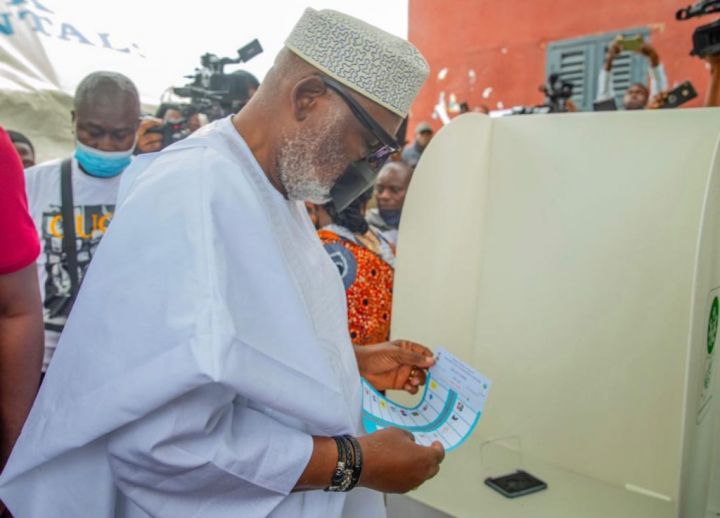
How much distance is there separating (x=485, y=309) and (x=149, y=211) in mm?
1151

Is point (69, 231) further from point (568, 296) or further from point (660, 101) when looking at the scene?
point (660, 101)

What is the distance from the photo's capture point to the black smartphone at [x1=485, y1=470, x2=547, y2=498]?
1442 millimetres

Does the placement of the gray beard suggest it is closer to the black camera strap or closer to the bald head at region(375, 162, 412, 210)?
→ the black camera strap

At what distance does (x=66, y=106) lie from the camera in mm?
3379

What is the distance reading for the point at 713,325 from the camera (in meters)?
1.19

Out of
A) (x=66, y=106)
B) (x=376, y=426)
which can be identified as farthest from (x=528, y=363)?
(x=66, y=106)

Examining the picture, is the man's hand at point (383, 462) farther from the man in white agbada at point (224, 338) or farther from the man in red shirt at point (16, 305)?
the man in red shirt at point (16, 305)

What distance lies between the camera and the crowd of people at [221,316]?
2.43 feet

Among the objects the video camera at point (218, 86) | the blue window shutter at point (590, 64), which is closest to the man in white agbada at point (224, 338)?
the video camera at point (218, 86)

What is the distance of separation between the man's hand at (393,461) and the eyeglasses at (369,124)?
1.59 ft

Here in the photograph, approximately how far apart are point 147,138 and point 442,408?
1.84 metres

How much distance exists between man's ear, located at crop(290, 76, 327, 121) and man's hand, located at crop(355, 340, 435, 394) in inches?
23.9

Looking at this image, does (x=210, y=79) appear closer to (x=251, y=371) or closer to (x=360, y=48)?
(x=360, y=48)

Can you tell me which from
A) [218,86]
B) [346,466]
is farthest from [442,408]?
[218,86]
